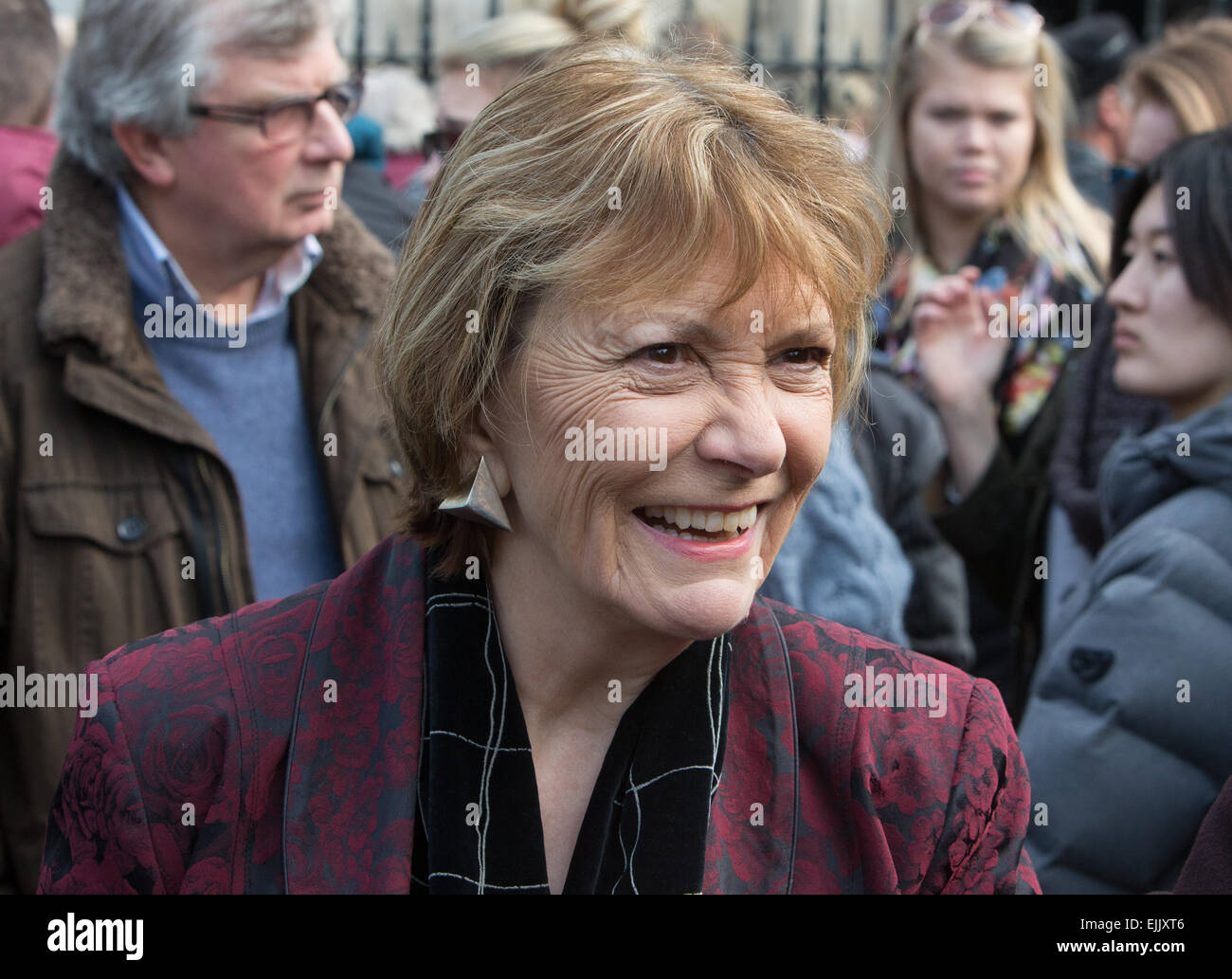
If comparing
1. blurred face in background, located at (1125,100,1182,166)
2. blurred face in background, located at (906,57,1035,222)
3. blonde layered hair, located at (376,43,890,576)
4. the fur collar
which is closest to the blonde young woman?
blurred face in background, located at (906,57,1035,222)

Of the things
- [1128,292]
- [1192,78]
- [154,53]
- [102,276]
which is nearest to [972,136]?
[1192,78]

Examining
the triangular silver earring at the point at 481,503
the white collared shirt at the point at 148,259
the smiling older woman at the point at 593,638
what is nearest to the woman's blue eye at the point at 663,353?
the smiling older woman at the point at 593,638

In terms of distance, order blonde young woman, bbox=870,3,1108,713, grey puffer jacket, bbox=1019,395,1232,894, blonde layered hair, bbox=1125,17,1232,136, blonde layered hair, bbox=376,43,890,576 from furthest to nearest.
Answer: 1. blonde layered hair, bbox=1125,17,1232,136
2. blonde young woman, bbox=870,3,1108,713
3. grey puffer jacket, bbox=1019,395,1232,894
4. blonde layered hair, bbox=376,43,890,576

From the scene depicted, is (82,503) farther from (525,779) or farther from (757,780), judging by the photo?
(757,780)

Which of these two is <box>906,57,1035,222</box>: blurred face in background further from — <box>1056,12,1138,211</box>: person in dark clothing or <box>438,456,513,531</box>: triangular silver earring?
<box>438,456,513,531</box>: triangular silver earring

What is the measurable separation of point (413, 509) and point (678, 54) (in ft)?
2.60

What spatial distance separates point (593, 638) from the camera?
2.02m

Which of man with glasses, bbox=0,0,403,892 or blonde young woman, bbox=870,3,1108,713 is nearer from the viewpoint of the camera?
man with glasses, bbox=0,0,403,892

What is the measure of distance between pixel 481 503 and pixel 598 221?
16.8 inches

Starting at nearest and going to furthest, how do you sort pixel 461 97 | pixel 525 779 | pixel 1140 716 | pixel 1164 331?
pixel 525 779 → pixel 1140 716 → pixel 1164 331 → pixel 461 97

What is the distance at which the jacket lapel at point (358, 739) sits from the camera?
6.13ft

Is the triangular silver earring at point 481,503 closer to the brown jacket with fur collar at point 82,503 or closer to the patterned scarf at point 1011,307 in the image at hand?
the brown jacket with fur collar at point 82,503

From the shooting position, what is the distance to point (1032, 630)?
13.2 ft

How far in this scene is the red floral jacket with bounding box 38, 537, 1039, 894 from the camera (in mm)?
1891
